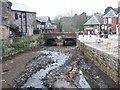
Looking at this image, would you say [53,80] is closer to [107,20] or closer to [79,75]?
[79,75]

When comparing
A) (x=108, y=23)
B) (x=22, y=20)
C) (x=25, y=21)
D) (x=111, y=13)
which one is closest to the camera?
(x=22, y=20)

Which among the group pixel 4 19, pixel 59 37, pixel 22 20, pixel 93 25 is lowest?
pixel 59 37

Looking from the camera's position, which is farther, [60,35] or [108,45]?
[60,35]

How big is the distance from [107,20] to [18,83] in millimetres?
50169

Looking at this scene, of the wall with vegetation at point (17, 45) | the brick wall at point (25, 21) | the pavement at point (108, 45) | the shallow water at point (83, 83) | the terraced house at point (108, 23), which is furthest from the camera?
the terraced house at point (108, 23)

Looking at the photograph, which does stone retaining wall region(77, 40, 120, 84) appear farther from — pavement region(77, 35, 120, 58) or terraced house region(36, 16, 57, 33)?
terraced house region(36, 16, 57, 33)

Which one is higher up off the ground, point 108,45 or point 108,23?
point 108,23

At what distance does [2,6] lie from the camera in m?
40.6

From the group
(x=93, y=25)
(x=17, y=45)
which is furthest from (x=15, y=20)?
(x=93, y=25)

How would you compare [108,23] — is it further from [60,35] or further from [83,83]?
[83,83]

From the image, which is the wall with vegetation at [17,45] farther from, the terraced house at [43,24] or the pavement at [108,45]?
the terraced house at [43,24]

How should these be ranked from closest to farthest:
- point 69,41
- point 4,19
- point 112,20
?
point 4,19, point 112,20, point 69,41

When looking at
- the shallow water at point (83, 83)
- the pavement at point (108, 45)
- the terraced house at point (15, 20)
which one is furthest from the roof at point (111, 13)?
the shallow water at point (83, 83)

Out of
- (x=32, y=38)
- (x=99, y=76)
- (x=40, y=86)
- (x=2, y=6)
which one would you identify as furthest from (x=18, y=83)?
(x=32, y=38)
